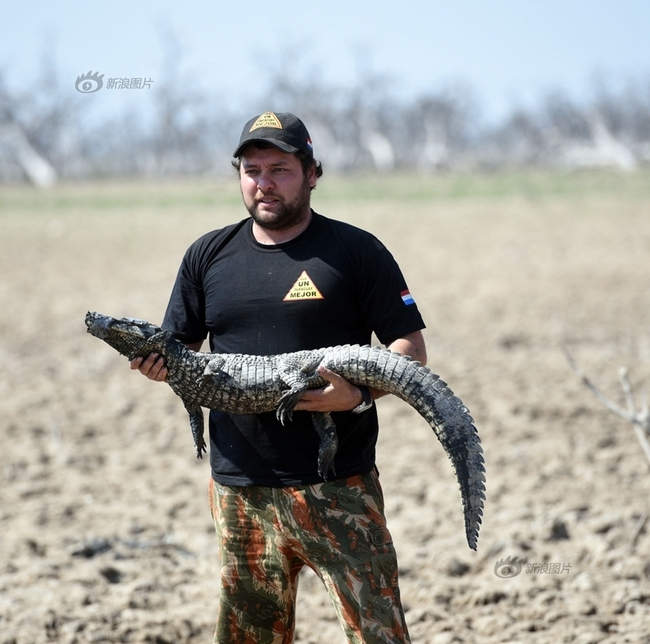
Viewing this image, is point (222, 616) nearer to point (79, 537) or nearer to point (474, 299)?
point (79, 537)

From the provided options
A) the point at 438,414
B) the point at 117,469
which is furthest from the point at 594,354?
the point at 438,414

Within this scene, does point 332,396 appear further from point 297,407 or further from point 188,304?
point 188,304

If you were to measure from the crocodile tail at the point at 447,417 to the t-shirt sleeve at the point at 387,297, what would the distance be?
125 millimetres

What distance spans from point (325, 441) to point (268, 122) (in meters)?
1.21

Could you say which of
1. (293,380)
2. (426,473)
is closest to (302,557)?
(293,380)

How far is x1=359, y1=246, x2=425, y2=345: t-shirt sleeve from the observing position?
329cm

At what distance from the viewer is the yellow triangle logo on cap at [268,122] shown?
10.8 feet

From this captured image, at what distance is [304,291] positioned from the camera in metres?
3.30

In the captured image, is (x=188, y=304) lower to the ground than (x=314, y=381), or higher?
higher

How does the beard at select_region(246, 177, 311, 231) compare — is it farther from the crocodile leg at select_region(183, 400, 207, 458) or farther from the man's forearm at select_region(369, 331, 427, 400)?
the crocodile leg at select_region(183, 400, 207, 458)

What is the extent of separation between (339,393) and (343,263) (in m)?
0.49

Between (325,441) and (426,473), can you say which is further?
(426,473)

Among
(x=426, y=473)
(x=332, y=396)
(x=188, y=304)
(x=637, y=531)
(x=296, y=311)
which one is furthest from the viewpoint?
(x=426, y=473)

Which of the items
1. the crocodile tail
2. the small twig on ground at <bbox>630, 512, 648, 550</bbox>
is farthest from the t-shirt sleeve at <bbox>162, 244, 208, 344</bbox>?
the small twig on ground at <bbox>630, 512, 648, 550</bbox>
